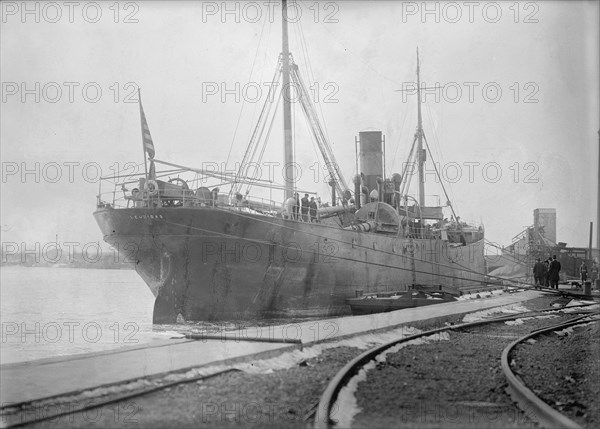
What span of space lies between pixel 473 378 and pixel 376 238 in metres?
16.8

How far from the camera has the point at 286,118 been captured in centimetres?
2280

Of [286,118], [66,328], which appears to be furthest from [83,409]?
[66,328]

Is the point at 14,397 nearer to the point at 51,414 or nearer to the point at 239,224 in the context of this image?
the point at 51,414

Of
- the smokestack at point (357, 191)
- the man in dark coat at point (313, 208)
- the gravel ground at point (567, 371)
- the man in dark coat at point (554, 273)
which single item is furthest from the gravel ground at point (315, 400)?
the smokestack at point (357, 191)

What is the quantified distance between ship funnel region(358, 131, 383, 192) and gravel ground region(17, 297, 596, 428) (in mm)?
20728

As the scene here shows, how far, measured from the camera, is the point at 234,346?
916 centimetres

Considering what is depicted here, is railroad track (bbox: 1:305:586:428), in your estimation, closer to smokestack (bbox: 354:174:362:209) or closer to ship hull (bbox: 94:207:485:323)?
ship hull (bbox: 94:207:485:323)

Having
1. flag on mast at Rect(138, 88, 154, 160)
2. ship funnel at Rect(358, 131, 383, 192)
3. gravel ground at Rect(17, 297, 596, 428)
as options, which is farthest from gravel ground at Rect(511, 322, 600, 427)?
ship funnel at Rect(358, 131, 383, 192)

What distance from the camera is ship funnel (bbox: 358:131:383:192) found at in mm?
29281

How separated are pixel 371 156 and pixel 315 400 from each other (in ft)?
78.2

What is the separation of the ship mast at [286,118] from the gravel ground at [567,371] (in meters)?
12.0

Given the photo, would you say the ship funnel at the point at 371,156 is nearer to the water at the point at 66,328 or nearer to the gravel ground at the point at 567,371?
the water at the point at 66,328

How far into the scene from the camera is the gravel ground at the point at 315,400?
5.46 meters

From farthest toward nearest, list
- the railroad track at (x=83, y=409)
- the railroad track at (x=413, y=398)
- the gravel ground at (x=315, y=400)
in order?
1. the railroad track at (x=413, y=398)
2. the gravel ground at (x=315, y=400)
3. the railroad track at (x=83, y=409)
